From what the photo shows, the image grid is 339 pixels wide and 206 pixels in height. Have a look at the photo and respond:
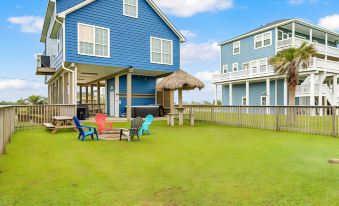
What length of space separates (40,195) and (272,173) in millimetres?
4308

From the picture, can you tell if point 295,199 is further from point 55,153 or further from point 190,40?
point 190,40

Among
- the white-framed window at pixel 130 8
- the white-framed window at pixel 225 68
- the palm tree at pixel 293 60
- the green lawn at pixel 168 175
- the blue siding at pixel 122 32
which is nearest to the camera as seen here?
the green lawn at pixel 168 175

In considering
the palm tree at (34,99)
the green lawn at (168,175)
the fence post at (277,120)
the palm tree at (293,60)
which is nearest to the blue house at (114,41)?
the palm tree at (293,60)

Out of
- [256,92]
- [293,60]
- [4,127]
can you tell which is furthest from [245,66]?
[4,127]

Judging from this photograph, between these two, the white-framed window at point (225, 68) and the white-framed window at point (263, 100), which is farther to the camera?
the white-framed window at point (225, 68)

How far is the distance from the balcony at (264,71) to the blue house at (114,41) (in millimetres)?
11078

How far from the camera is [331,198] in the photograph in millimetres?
3771

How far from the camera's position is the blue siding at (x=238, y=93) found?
30.6 metres

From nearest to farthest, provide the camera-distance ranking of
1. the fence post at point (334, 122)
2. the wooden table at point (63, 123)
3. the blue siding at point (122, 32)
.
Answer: the fence post at point (334, 122) < the wooden table at point (63, 123) < the blue siding at point (122, 32)

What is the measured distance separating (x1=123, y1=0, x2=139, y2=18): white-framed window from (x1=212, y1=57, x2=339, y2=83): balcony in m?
15.1

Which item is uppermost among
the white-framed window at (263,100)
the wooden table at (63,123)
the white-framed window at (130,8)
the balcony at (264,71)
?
the white-framed window at (130,8)

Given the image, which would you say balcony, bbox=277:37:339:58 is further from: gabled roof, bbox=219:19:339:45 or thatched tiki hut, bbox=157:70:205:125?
thatched tiki hut, bbox=157:70:205:125

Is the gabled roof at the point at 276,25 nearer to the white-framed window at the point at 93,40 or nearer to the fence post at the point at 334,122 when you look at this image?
the fence post at the point at 334,122

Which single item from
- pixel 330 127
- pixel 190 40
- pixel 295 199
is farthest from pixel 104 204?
pixel 190 40
